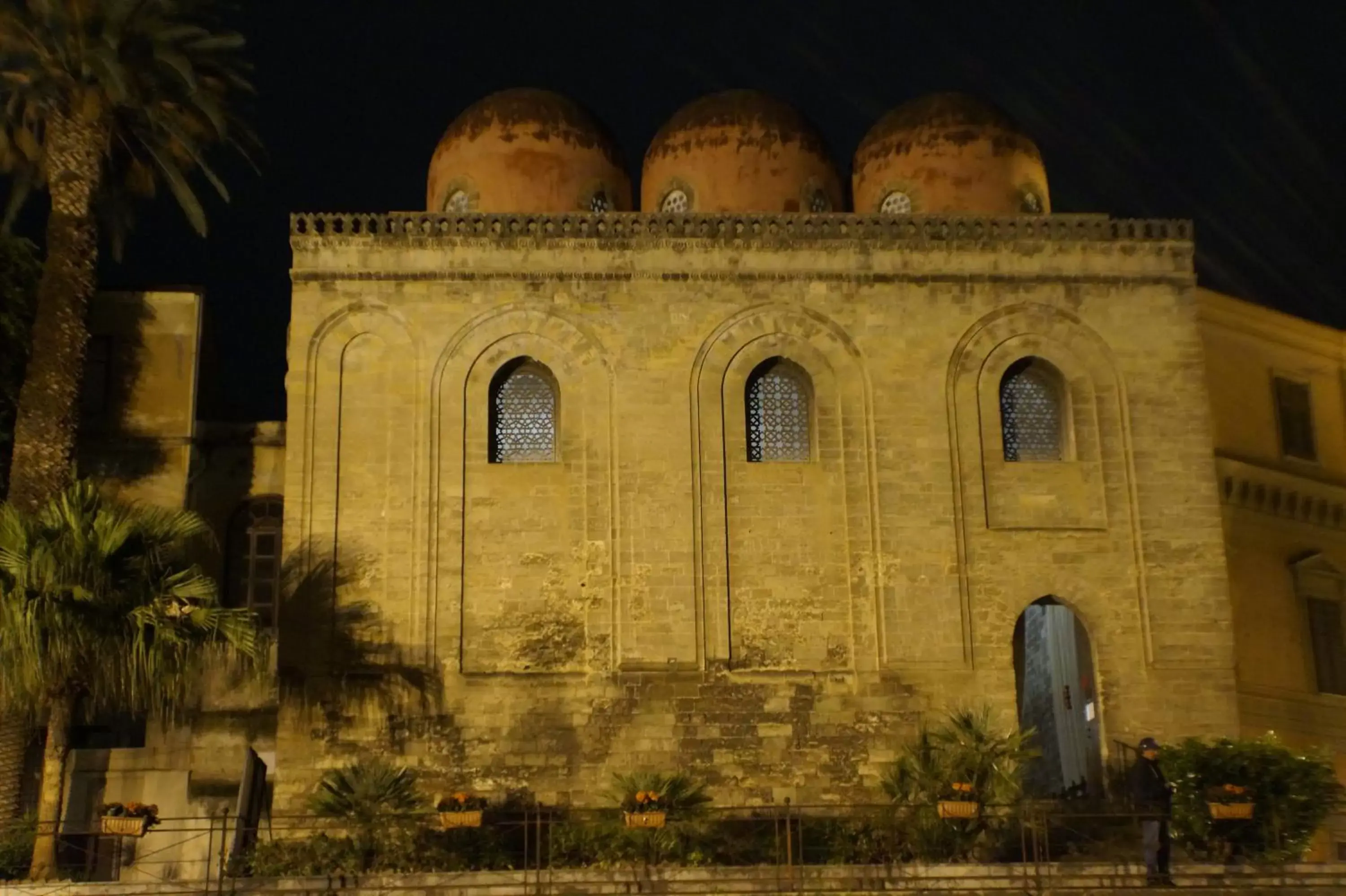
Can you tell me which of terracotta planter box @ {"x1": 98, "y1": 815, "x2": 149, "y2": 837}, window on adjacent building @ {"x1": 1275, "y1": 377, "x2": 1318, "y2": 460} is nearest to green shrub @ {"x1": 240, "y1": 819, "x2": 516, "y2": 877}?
terracotta planter box @ {"x1": 98, "y1": 815, "x2": 149, "y2": 837}

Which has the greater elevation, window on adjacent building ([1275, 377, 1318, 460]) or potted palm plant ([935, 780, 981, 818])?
window on adjacent building ([1275, 377, 1318, 460])

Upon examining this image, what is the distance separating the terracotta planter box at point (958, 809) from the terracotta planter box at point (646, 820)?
10.3ft

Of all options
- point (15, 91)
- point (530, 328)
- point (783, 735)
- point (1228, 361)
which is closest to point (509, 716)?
point (783, 735)

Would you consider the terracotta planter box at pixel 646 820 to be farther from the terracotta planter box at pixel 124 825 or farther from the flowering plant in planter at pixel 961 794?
the terracotta planter box at pixel 124 825

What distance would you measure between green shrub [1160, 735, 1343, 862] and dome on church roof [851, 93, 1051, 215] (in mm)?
10102

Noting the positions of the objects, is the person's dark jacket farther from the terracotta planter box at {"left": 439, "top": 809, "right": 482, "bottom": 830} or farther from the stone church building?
the terracotta planter box at {"left": 439, "top": 809, "right": 482, "bottom": 830}

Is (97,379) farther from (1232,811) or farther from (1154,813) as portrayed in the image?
(1232,811)

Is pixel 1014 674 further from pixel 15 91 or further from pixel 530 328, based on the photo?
pixel 15 91

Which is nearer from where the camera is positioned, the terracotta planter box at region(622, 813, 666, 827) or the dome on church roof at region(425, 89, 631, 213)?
the terracotta planter box at region(622, 813, 666, 827)

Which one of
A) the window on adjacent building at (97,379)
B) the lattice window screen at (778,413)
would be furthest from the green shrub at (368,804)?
the window on adjacent building at (97,379)

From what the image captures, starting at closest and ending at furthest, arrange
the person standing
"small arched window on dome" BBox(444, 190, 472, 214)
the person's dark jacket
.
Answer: the person standing
the person's dark jacket
"small arched window on dome" BBox(444, 190, 472, 214)

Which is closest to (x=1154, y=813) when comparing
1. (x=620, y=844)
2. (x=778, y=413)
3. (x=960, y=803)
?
(x=960, y=803)

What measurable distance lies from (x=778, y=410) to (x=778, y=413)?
3 cm

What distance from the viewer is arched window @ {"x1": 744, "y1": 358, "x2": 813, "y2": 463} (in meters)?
24.2
